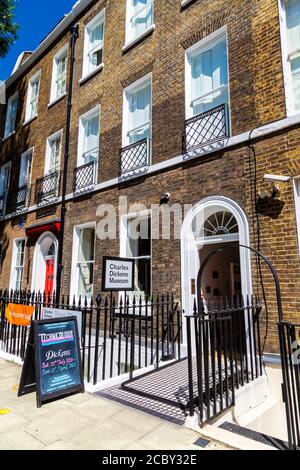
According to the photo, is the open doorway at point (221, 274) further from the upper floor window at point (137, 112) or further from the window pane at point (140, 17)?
the window pane at point (140, 17)

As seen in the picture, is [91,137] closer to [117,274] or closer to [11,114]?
[117,274]

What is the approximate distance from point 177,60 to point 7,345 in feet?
25.9

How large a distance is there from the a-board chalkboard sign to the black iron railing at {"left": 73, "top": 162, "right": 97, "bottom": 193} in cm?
599

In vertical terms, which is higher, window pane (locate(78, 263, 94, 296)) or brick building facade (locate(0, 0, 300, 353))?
brick building facade (locate(0, 0, 300, 353))

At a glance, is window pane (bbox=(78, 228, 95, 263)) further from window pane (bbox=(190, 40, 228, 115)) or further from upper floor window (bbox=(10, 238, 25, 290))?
window pane (bbox=(190, 40, 228, 115))

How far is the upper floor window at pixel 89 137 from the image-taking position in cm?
1043

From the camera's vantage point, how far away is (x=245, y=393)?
4.45 m

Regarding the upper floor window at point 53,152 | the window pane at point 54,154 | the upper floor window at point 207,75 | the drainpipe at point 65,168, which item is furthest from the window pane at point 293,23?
the window pane at point 54,154

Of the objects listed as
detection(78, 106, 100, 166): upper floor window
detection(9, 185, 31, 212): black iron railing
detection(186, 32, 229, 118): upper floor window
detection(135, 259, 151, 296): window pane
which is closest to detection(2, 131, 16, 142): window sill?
detection(9, 185, 31, 212): black iron railing

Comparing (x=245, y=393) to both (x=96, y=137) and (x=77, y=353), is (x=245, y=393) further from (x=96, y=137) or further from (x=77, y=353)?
(x=96, y=137)

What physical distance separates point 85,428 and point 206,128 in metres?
6.13

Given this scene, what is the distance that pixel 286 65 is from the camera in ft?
19.3

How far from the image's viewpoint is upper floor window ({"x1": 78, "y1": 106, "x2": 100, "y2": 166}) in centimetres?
1043
